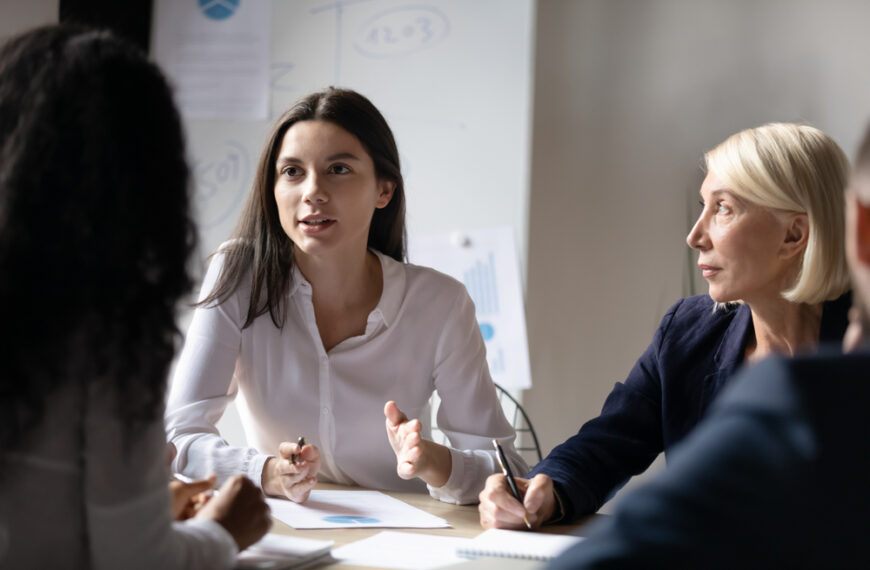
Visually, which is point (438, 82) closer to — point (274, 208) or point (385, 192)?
point (385, 192)

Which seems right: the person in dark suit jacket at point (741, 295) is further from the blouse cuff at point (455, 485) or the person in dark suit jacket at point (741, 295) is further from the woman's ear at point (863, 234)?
the woman's ear at point (863, 234)

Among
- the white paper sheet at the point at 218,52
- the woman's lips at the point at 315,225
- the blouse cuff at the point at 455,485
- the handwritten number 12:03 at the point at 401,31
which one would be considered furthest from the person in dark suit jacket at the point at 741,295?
the white paper sheet at the point at 218,52

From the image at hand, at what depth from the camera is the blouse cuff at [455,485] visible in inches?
57.1

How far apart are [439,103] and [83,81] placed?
1893mm

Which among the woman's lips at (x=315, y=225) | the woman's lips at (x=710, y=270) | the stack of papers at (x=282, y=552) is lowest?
the stack of papers at (x=282, y=552)

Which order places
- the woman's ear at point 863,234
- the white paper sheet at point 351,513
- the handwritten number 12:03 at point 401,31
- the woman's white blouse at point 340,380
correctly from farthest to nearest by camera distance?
the handwritten number 12:03 at point 401,31, the woman's white blouse at point 340,380, the white paper sheet at point 351,513, the woman's ear at point 863,234

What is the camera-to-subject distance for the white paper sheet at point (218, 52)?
2.82 m

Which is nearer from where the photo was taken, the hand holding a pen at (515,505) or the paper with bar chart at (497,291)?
the hand holding a pen at (515,505)

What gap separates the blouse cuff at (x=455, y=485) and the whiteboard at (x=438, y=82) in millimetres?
1066

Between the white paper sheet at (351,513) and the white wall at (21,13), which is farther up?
the white wall at (21,13)

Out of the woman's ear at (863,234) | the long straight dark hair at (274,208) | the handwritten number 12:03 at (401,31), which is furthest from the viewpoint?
the handwritten number 12:03 at (401,31)

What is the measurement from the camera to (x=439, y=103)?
258 cm

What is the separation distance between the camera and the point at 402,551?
1075 mm

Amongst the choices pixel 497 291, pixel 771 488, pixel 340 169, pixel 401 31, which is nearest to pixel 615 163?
pixel 497 291
